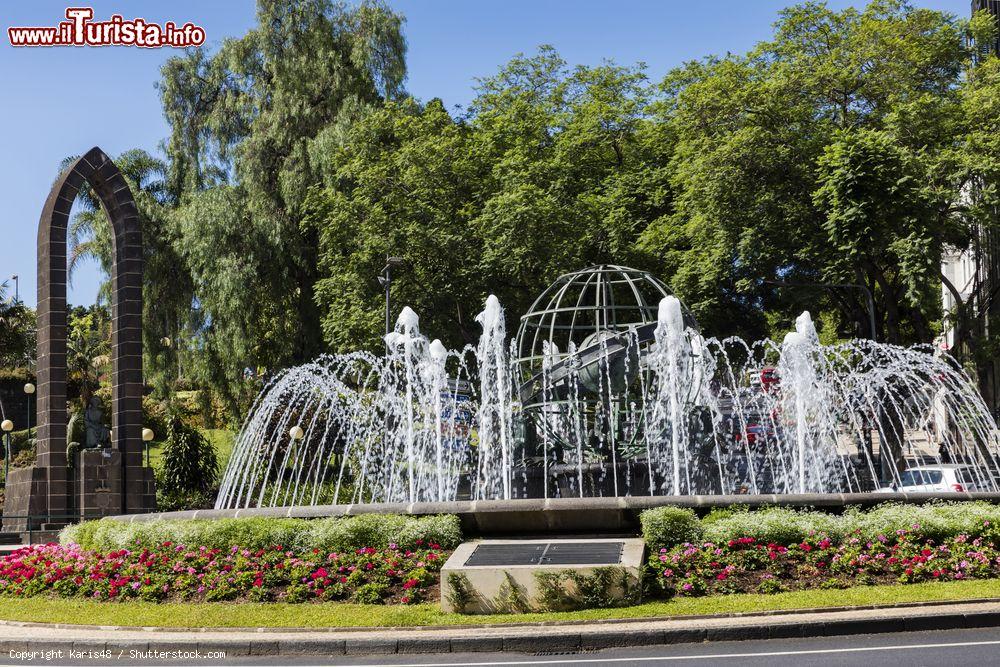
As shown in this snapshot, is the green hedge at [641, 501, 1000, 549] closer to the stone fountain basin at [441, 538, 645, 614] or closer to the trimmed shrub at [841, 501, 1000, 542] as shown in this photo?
the trimmed shrub at [841, 501, 1000, 542]

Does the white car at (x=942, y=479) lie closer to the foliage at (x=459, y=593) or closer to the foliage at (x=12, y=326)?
the foliage at (x=459, y=593)

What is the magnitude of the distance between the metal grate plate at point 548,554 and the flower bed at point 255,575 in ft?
2.27

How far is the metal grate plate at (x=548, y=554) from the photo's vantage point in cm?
1272

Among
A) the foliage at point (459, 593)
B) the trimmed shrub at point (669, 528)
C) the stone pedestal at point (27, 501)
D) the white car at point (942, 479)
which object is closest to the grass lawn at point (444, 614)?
the foliage at point (459, 593)

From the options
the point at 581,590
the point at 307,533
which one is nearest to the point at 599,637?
the point at 581,590

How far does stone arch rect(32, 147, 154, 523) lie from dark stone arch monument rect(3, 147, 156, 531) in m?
0.02

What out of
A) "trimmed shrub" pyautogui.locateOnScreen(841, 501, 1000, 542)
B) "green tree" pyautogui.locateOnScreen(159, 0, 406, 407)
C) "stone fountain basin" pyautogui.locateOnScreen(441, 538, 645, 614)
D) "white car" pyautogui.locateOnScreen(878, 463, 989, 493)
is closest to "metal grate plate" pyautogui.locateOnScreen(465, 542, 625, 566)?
"stone fountain basin" pyautogui.locateOnScreen(441, 538, 645, 614)

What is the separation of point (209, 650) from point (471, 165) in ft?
95.5

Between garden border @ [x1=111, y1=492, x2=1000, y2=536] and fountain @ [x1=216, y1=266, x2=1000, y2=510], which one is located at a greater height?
fountain @ [x1=216, y1=266, x2=1000, y2=510]

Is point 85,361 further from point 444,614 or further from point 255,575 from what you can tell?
point 444,614

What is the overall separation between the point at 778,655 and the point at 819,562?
3261mm

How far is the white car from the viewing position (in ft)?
83.0

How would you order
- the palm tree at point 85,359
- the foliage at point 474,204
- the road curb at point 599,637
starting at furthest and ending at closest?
the palm tree at point 85,359
the foliage at point 474,204
the road curb at point 599,637

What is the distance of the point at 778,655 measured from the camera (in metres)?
9.98
